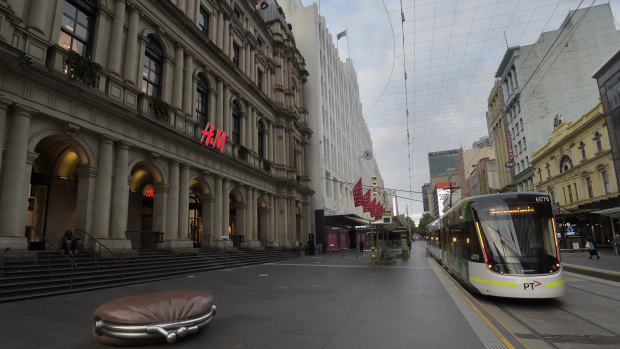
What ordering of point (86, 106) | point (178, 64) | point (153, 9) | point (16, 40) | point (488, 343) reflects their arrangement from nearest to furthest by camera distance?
point (488, 343) < point (16, 40) < point (86, 106) < point (153, 9) < point (178, 64)

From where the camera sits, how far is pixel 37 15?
11.7m

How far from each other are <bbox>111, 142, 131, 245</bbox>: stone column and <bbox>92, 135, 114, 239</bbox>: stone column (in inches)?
12.1

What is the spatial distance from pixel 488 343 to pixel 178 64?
20.5 m

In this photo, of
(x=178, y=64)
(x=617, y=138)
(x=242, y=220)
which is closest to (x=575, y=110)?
(x=617, y=138)

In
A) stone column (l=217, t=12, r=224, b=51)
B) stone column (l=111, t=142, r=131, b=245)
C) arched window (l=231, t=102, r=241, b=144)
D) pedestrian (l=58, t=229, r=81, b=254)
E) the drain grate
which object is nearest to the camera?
the drain grate

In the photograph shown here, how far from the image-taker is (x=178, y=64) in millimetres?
19531

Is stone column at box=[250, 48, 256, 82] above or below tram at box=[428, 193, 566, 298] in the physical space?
above

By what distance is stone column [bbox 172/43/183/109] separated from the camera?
1918 centimetres

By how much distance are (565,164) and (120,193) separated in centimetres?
4688

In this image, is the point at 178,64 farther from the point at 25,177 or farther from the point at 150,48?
the point at 25,177

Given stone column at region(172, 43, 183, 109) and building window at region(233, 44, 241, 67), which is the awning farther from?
stone column at region(172, 43, 183, 109)

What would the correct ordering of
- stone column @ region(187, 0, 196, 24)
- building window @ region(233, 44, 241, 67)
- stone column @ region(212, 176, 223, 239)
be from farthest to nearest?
building window @ region(233, 44, 241, 67) < stone column @ region(212, 176, 223, 239) < stone column @ region(187, 0, 196, 24)

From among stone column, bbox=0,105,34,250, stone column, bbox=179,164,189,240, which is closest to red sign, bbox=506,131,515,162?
stone column, bbox=179,164,189,240

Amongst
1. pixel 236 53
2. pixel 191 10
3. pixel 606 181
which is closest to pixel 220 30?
pixel 191 10
